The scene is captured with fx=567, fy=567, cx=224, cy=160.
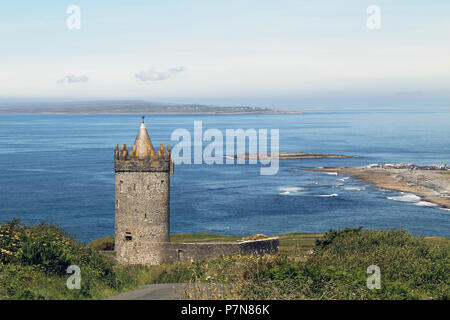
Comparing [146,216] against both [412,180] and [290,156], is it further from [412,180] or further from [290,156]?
[290,156]

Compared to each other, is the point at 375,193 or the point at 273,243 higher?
the point at 273,243

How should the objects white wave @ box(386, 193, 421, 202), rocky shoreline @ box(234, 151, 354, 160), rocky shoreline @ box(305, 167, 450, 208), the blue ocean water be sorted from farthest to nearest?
rocky shoreline @ box(234, 151, 354, 160) → rocky shoreline @ box(305, 167, 450, 208) → white wave @ box(386, 193, 421, 202) → the blue ocean water

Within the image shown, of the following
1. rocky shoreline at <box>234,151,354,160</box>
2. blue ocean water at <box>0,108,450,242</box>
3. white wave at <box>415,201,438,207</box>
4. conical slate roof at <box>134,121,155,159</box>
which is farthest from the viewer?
rocky shoreline at <box>234,151,354,160</box>

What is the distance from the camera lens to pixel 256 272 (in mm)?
17641

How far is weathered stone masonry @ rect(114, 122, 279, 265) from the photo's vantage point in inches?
1093

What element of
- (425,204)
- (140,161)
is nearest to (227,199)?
(425,204)

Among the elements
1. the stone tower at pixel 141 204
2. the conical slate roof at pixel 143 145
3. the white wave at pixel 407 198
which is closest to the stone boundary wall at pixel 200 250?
the stone tower at pixel 141 204

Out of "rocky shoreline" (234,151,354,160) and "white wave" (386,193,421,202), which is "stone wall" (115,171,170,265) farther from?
"rocky shoreline" (234,151,354,160)

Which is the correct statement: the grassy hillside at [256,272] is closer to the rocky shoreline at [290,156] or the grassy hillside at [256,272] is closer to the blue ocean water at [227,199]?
the blue ocean water at [227,199]

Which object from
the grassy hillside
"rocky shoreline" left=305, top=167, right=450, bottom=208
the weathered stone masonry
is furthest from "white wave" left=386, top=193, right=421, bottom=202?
the weathered stone masonry
